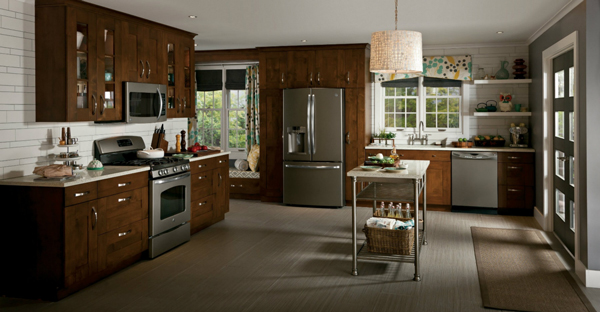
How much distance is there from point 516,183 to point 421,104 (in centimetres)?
191

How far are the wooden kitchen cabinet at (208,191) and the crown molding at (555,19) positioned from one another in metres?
4.16

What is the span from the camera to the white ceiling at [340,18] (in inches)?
184

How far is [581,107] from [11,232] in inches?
187

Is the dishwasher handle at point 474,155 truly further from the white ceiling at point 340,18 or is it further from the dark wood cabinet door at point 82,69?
the dark wood cabinet door at point 82,69

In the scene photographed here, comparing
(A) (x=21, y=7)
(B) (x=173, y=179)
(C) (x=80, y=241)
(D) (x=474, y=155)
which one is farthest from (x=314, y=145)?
(A) (x=21, y=7)

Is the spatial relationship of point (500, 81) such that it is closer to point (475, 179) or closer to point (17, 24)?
point (475, 179)

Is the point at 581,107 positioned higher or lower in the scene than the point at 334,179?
higher

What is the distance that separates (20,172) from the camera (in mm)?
4164

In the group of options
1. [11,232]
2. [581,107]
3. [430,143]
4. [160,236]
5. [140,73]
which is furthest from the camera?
[430,143]

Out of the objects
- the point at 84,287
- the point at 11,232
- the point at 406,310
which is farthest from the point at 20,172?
the point at 406,310

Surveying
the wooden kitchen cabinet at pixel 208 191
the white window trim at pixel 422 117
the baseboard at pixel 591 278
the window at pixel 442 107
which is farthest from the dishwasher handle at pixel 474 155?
the wooden kitchen cabinet at pixel 208 191

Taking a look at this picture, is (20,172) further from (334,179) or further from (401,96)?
(401,96)

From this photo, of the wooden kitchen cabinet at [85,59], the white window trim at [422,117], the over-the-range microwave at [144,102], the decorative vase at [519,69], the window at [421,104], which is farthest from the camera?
the window at [421,104]

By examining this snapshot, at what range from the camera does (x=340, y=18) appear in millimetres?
5383
